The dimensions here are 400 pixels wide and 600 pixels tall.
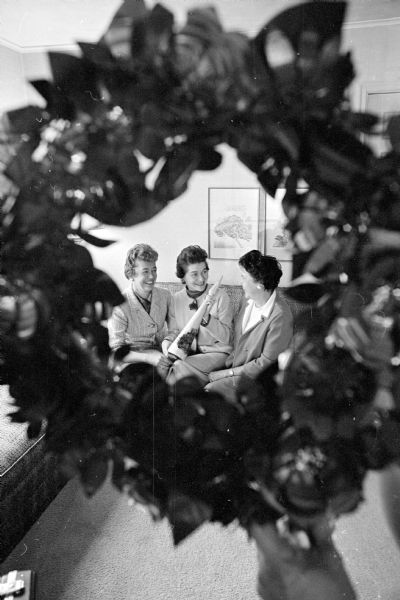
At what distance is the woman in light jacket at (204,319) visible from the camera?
25.4 inches

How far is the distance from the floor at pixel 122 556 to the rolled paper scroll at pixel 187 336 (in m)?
0.28

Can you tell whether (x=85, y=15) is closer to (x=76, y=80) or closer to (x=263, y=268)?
(x=76, y=80)

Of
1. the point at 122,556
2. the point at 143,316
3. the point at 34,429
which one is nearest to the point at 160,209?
the point at 143,316

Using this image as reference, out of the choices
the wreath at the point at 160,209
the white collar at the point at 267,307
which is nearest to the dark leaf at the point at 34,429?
the wreath at the point at 160,209

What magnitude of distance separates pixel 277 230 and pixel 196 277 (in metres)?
0.13

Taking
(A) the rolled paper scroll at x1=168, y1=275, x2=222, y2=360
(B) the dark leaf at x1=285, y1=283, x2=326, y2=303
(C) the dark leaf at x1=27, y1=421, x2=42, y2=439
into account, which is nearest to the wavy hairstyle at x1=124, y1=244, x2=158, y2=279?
(A) the rolled paper scroll at x1=168, y1=275, x2=222, y2=360

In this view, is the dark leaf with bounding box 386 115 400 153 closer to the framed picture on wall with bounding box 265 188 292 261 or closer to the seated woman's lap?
the framed picture on wall with bounding box 265 188 292 261

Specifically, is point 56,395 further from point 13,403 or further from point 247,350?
point 247,350

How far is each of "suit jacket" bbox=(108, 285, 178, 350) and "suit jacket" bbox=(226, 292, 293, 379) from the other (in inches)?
3.9

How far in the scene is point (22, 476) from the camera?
31.5 inches

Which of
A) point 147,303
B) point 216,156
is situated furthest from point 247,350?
point 216,156

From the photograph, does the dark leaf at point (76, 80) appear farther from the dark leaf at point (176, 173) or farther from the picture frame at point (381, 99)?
the picture frame at point (381, 99)

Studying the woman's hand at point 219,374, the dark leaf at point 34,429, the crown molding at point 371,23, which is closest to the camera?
the crown molding at point 371,23

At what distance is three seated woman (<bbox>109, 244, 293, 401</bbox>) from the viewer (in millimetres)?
638
